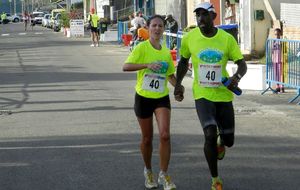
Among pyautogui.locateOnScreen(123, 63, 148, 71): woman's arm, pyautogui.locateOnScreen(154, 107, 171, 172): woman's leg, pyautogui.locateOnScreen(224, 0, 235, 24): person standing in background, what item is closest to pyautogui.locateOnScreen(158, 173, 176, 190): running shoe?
pyautogui.locateOnScreen(154, 107, 171, 172): woman's leg

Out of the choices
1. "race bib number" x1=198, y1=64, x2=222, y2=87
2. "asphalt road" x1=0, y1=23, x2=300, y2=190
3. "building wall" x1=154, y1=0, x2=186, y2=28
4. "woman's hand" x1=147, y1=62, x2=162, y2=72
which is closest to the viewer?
"race bib number" x1=198, y1=64, x2=222, y2=87

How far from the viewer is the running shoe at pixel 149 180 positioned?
7.41 metres

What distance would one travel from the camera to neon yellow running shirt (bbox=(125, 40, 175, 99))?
740 cm

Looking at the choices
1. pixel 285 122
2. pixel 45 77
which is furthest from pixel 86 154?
pixel 45 77

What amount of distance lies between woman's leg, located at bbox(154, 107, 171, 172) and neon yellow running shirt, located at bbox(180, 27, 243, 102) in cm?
38

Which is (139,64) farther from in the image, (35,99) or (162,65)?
(35,99)

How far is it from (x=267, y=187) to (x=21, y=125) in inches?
236

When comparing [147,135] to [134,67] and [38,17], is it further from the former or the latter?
[38,17]

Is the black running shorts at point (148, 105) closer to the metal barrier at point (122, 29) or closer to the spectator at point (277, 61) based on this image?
the spectator at point (277, 61)

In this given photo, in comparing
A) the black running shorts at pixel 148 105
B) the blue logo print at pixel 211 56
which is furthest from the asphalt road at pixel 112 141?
the blue logo print at pixel 211 56

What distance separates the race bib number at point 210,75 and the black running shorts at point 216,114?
18 cm

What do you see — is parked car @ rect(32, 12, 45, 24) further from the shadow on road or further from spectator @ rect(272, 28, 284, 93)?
the shadow on road

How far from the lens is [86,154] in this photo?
941cm

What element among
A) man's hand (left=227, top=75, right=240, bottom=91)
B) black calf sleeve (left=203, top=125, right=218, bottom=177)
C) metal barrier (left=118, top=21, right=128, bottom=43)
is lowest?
black calf sleeve (left=203, top=125, right=218, bottom=177)
